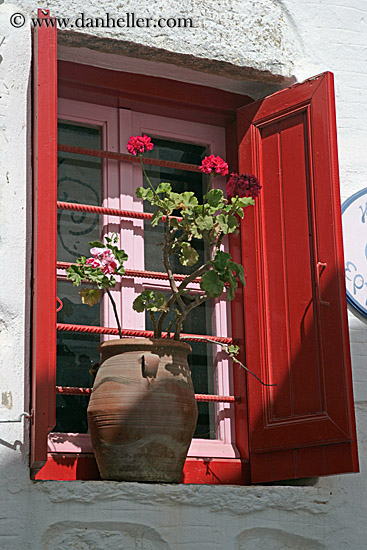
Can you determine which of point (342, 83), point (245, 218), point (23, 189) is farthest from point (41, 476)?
point (342, 83)

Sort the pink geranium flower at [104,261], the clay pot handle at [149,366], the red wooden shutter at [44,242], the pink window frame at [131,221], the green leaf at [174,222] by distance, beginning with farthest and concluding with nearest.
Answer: the pink window frame at [131,221] < the green leaf at [174,222] < the pink geranium flower at [104,261] < the clay pot handle at [149,366] < the red wooden shutter at [44,242]

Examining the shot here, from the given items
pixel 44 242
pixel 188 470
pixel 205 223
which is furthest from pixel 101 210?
pixel 188 470

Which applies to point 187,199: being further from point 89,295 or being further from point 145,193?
point 89,295

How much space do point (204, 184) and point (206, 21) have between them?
69 centimetres

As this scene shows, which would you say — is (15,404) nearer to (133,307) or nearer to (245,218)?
(133,307)

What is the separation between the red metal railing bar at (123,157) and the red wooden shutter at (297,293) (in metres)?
0.24

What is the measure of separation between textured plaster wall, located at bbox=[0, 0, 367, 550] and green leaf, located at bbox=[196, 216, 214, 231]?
615mm

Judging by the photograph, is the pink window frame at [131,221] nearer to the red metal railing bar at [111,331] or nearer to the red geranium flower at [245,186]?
the red metal railing bar at [111,331]

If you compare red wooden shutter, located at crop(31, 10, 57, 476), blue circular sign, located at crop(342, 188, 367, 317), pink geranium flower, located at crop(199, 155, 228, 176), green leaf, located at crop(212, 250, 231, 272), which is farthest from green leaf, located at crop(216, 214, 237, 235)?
blue circular sign, located at crop(342, 188, 367, 317)

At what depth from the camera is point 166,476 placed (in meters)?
3.25

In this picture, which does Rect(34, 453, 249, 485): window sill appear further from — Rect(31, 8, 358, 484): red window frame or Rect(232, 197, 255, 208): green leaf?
Rect(232, 197, 255, 208): green leaf

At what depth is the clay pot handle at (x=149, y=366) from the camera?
329 centimetres

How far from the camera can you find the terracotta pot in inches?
127

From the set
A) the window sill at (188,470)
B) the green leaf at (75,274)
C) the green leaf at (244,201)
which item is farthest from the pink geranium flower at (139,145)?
the window sill at (188,470)
